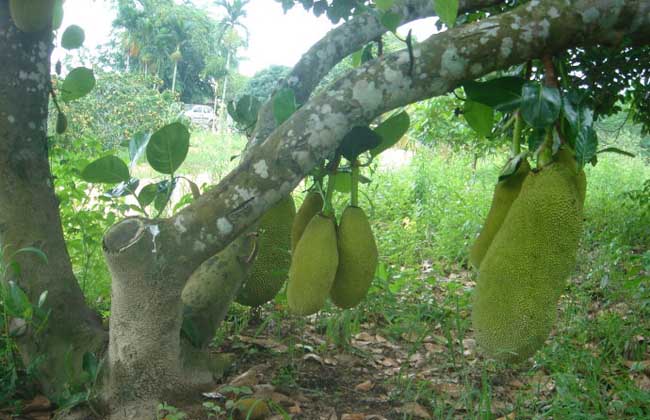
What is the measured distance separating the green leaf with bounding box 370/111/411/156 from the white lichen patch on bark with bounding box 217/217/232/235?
34cm

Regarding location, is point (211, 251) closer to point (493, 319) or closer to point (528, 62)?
point (493, 319)

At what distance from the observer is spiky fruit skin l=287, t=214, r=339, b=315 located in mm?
1158

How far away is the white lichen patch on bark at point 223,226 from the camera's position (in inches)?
42.8

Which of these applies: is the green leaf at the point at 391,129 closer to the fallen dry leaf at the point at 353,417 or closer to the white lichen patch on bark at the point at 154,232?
the white lichen patch on bark at the point at 154,232

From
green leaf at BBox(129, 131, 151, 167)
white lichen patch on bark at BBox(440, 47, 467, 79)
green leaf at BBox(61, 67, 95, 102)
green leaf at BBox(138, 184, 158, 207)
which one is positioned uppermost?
green leaf at BBox(61, 67, 95, 102)

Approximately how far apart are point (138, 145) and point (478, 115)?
0.75m

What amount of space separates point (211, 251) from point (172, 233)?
0.08 meters

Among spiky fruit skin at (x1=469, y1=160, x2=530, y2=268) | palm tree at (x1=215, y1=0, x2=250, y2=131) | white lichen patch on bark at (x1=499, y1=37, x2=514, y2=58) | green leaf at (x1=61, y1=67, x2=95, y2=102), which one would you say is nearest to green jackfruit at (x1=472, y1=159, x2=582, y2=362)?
spiky fruit skin at (x1=469, y1=160, x2=530, y2=268)

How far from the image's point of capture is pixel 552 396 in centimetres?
151

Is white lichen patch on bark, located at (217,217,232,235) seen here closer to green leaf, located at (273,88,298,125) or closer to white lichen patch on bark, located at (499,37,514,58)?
green leaf, located at (273,88,298,125)

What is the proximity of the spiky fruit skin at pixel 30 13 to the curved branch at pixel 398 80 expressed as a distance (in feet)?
1.95

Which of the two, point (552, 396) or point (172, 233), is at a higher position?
point (172, 233)

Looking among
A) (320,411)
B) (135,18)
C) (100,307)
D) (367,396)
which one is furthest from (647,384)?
(135,18)

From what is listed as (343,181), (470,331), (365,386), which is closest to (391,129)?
(343,181)
